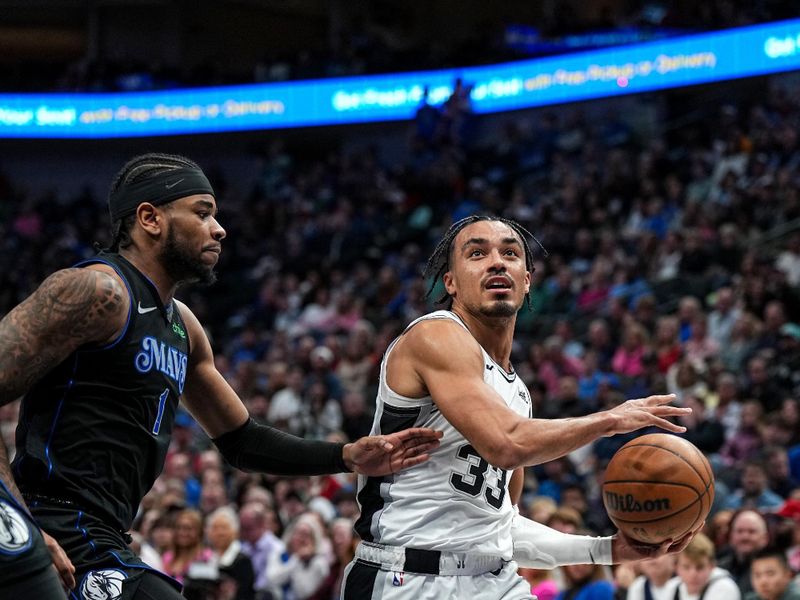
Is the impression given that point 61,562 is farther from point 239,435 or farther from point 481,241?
point 481,241

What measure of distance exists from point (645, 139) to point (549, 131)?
169 cm

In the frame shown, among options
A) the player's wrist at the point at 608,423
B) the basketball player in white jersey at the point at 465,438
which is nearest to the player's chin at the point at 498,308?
the basketball player in white jersey at the point at 465,438

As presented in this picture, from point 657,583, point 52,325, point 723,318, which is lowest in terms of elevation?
point 657,583

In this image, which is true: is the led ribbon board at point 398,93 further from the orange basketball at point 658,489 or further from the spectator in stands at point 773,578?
the orange basketball at point 658,489

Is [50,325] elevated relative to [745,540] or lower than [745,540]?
elevated

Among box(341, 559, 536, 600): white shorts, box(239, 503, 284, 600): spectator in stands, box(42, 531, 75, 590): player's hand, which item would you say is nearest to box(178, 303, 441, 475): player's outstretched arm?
box(341, 559, 536, 600): white shorts

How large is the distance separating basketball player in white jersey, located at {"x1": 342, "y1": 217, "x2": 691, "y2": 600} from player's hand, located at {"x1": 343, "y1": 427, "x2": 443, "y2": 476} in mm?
49

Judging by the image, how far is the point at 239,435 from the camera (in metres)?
4.17

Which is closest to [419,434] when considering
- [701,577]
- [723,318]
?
[701,577]

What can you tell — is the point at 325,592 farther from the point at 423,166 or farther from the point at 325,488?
the point at 423,166

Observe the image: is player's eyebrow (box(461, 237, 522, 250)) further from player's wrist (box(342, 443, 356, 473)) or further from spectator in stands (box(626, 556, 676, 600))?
spectator in stands (box(626, 556, 676, 600))

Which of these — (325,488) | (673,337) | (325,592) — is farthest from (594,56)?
(325,592)

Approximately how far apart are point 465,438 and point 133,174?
53.1 inches

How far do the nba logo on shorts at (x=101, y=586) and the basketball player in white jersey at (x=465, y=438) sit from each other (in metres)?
0.77
